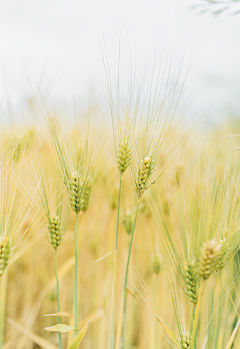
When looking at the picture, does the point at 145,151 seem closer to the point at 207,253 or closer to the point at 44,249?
the point at 207,253

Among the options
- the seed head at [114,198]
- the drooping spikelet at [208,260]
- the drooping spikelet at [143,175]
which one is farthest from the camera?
the seed head at [114,198]

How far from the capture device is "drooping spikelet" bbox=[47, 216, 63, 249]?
455 mm

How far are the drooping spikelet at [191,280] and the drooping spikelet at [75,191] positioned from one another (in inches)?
8.5

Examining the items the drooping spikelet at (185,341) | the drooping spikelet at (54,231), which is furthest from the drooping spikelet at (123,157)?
the drooping spikelet at (185,341)

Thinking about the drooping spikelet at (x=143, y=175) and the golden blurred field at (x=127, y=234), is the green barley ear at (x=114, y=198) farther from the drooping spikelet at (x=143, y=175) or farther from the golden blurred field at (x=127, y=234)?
the drooping spikelet at (x=143, y=175)

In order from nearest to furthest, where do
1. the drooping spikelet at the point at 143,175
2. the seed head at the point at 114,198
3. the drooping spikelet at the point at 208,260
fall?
the drooping spikelet at the point at 208,260, the drooping spikelet at the point at 143,175, the seed head at the point at 114,198

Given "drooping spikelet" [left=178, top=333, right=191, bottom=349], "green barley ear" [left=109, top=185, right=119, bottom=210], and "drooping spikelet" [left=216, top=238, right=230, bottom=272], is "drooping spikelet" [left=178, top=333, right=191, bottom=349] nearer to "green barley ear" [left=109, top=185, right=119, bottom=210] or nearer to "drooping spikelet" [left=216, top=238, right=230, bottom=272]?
"drooping spikelet" [left=216, top=238, right=230, bottom=272]

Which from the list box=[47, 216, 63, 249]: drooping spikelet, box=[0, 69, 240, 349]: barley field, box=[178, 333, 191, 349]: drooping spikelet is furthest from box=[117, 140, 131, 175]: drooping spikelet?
box=[178, 333, 191, 349]: drooping spikelet

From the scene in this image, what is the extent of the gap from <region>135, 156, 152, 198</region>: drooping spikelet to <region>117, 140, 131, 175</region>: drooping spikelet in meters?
0.03

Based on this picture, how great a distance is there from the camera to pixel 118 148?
48 cm

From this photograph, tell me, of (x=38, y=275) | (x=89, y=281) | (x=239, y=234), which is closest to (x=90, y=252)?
(x=89, y=281)

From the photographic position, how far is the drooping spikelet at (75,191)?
0.45m

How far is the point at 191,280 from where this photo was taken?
376 millimetres

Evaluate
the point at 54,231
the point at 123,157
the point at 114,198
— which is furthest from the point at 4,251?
the point at 114,198
